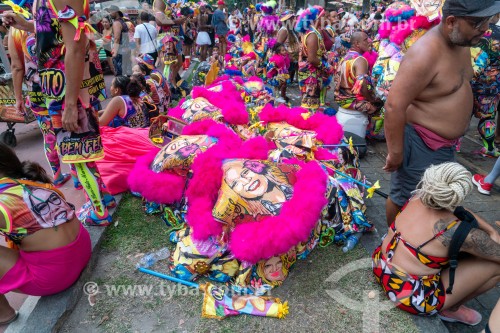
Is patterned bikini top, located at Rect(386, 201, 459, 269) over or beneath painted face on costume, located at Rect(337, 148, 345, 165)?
over

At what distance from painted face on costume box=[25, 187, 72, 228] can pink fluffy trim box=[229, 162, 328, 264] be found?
3.65 ft

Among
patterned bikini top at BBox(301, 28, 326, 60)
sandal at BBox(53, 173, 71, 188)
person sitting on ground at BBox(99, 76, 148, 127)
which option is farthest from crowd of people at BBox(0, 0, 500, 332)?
patterned bikini top at BBox(301, 28, 326, 60)

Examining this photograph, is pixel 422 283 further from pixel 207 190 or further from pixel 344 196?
pixel 207 190

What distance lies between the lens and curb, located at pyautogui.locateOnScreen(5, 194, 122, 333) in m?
2.05

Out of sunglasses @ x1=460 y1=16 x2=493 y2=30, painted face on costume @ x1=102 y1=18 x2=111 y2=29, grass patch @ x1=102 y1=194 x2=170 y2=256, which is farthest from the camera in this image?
painted face on costume @ x1=102 y1=18 x2=111 y2=29

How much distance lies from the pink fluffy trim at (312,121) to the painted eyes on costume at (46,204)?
7.06ft

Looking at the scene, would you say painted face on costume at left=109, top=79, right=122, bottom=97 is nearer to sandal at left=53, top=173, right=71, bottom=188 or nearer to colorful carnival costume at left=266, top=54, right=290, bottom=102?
sandal at left=53, top=173, right=71, bottom=188

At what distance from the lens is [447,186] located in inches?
71.4

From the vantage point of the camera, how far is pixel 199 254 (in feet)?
7.79

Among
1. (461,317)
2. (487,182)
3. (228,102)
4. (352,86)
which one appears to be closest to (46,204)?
(228,102)

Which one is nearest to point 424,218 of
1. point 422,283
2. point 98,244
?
point 422,283

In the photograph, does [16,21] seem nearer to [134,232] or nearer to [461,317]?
[134,232]

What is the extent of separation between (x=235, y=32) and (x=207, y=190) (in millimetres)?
13298

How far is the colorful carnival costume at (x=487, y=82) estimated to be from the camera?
13.0 ft
